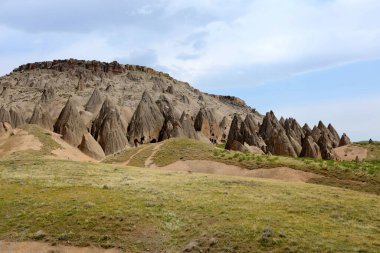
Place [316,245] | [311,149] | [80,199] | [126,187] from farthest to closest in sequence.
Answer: [311,149] → [126,187] → [80,199] → [316,245]

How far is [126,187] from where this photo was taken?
1303 inches

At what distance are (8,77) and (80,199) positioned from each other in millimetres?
178069

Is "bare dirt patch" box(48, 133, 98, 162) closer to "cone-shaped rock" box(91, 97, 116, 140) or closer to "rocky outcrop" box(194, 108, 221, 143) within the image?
"cone-shaped rock" box(91, 97, 116, 140)

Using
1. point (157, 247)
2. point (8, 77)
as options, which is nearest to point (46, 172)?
point (157, 247)

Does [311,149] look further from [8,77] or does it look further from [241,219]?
[8,77]

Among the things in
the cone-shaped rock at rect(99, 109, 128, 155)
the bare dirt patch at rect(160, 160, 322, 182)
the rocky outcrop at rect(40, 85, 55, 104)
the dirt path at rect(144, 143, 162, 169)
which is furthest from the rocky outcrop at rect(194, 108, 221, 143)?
the bare dirt patch at rect(160, 160, 322, 182)

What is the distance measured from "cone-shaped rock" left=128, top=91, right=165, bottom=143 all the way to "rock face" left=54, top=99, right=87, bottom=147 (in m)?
15.3

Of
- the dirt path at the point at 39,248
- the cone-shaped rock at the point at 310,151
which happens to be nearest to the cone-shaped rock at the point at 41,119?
the cone-shaped rock at the point at 310,151

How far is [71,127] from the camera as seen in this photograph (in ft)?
253

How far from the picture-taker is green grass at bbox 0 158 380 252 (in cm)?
2127

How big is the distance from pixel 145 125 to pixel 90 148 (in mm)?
22982

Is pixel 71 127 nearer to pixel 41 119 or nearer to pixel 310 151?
pixel 41 119

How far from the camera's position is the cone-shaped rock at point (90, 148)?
2808 inches

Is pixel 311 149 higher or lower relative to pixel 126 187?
higher
